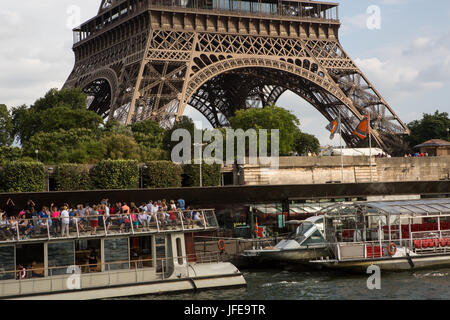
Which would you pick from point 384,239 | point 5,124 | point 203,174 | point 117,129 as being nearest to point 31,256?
point 384,239

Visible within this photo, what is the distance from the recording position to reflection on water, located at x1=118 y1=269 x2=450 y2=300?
928 inches

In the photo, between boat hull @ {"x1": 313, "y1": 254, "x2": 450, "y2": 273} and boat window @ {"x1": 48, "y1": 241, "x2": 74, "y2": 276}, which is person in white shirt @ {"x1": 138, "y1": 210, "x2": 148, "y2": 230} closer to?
boat window @ {"x1": 48, "y1": 241, "x2": 74, "y2": 276}

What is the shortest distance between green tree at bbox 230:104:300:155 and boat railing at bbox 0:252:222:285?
3193cm

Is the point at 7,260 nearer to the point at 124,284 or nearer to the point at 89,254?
the point at 89,254

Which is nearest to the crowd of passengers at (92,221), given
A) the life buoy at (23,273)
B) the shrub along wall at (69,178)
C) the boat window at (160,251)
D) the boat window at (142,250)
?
the boat window at (160,251)

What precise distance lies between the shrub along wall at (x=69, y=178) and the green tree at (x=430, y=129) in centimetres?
4176

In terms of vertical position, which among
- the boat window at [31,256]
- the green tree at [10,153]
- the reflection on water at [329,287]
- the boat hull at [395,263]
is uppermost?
the green tree at [10,153]

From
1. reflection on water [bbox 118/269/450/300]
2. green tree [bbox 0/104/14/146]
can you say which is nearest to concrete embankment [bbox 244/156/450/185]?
reflection on water [bbox 118/269/450/300]

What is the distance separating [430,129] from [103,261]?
178 feet

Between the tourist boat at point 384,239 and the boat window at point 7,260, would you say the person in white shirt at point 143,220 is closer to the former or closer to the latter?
the boat window at point 7,260

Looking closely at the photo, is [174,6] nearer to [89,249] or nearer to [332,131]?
[332,131]

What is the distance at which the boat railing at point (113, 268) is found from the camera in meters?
23.0

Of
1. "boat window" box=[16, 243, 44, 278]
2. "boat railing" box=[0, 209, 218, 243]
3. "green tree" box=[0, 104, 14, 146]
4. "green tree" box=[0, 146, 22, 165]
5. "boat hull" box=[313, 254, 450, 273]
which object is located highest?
"green tree" box=[0, 104, 14, 146]
